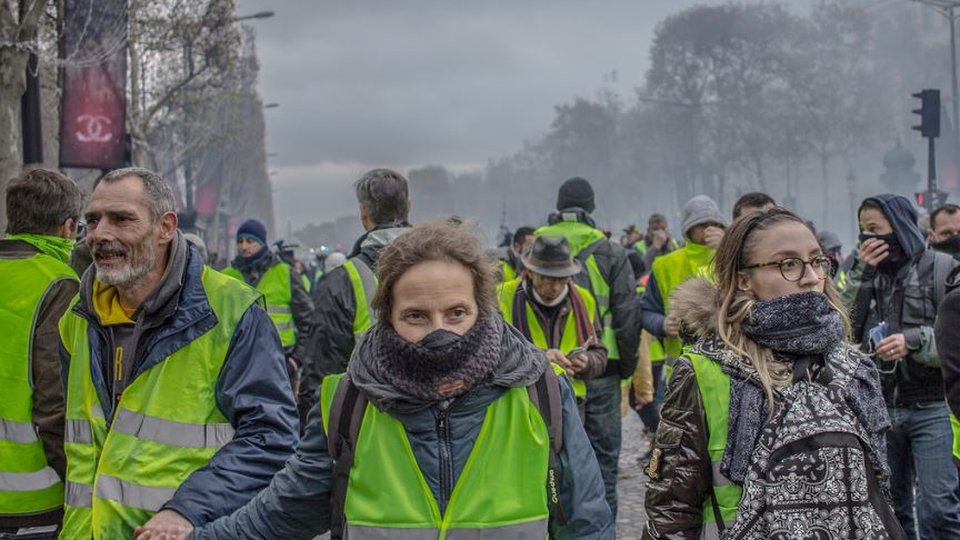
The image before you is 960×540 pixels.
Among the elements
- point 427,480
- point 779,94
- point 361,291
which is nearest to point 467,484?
point 427,480

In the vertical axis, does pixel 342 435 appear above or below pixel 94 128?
below

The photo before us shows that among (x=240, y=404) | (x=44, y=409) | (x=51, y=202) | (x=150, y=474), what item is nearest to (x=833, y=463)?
(x=240, y=404)

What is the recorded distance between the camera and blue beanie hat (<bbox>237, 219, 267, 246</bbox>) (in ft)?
32.3

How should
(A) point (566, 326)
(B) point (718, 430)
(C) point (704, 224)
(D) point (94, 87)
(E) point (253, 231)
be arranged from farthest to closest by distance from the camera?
(D) point (94, 87) < (E) point (253, 231) < (C) point (704, 224) < (A) point (566, 326) < (B) point (718, 430)

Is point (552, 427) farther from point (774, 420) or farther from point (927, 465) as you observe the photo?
point (927, 465)

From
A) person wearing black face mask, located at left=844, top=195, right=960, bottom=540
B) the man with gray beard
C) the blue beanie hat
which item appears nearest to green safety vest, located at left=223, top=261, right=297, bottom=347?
the blue beanie hat

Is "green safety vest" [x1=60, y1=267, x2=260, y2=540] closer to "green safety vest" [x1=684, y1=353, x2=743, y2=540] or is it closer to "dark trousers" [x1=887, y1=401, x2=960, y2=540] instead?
"green safety vest" [x1=684, y1=353, x2=743, y2=540]

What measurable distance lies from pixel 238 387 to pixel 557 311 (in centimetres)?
279

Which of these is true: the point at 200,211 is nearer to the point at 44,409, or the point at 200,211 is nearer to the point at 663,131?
the point at 663,131

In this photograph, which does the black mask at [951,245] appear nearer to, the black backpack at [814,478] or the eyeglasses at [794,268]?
the eyeglasses at [794,268]

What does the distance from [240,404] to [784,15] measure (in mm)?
57081

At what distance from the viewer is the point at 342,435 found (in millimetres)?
2697

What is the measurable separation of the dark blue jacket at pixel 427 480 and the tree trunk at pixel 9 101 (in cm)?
962

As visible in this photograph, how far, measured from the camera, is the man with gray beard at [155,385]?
316 cm
